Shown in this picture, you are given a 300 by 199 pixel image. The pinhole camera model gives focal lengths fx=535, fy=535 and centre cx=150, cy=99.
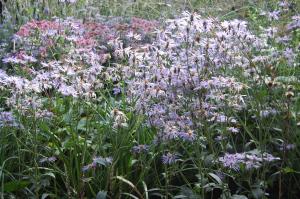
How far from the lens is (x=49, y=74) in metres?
2.88

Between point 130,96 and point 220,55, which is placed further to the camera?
point 130,96

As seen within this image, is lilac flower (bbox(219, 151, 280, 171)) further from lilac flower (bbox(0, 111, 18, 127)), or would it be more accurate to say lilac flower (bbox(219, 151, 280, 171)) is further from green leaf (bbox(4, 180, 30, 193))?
lilac flower (bbox(0, 111, 18, 127))

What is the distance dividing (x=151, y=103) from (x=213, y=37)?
52 cm

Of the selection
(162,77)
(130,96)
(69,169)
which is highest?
(162,77)

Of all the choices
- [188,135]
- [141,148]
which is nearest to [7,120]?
[141,148]

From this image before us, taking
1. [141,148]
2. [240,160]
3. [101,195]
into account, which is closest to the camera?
[240,160]

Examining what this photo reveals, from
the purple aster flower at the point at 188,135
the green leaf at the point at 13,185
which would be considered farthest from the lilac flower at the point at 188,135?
the green leaf at the point at 13,185

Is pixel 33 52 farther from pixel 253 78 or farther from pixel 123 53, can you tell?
pixel 253 78

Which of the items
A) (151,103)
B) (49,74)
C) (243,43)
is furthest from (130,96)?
(243,43)

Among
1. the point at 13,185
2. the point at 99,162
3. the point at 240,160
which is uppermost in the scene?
the point at 240,160

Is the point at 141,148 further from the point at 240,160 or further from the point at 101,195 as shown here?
the point at 240,160

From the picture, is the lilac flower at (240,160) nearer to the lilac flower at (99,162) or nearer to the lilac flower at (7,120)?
the lilac flower at (99,162)

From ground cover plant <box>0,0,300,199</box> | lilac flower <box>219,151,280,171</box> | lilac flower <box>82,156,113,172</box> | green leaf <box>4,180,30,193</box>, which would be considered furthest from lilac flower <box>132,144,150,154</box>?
green leaf <box>4,180,30,193</box>

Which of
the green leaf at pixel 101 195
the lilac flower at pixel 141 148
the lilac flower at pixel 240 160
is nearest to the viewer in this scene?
the lilac flower at pixel 240 160
